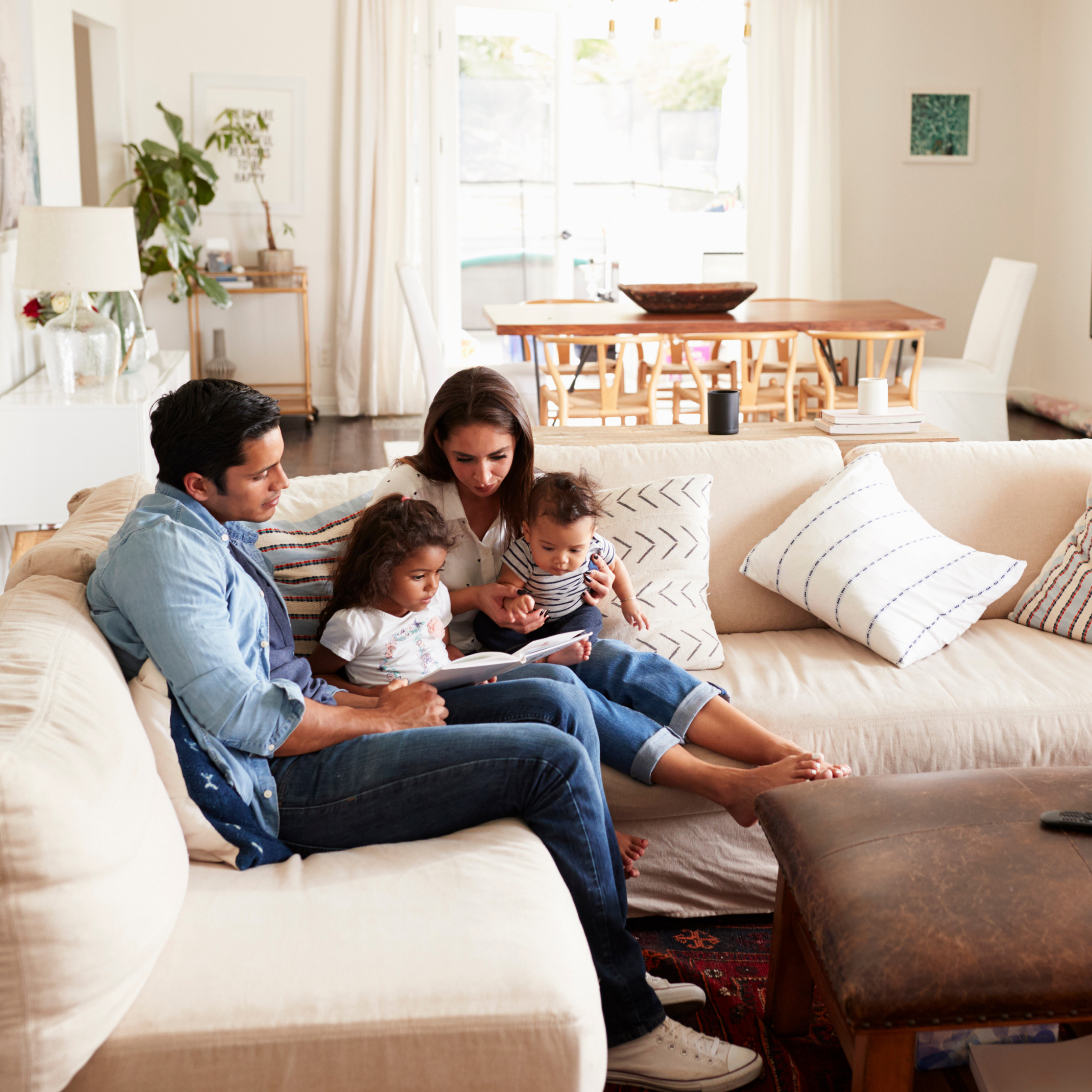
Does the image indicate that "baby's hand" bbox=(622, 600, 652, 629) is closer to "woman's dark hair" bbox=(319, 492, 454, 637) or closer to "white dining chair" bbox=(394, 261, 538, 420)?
"woman's dark hair" bbox=(319, 492, 454, 637)

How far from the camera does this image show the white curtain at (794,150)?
6.84 m

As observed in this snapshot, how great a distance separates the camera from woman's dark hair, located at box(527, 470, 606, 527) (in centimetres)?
217

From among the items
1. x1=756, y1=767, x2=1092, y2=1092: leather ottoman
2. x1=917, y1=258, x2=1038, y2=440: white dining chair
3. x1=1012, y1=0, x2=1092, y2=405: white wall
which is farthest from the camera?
x1=1012, y1=0, x2=1092, y2=405: white wall

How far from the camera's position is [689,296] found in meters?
5.21

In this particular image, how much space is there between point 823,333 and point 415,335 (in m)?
1.83

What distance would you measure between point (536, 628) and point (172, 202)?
4690mm

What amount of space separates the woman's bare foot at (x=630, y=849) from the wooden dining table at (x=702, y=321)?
105 inches

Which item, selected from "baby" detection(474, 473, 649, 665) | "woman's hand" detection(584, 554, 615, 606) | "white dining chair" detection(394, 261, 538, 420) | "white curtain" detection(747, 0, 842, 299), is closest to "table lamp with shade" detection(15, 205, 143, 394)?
"white dining chair" detection(394, 261, 538, 420)

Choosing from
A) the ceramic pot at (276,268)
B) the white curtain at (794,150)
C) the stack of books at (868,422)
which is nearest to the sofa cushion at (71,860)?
the stack of books at (868,422)

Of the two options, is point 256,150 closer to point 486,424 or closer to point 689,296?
point 689,296

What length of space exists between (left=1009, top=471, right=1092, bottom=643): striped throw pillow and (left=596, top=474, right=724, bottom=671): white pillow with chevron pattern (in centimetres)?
72

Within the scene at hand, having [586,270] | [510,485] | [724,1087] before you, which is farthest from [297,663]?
[586,270]

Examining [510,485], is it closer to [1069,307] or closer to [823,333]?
[823,333]

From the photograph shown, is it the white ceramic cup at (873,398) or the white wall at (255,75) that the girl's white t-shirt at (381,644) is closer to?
the white ceramic cup at (873,398)
